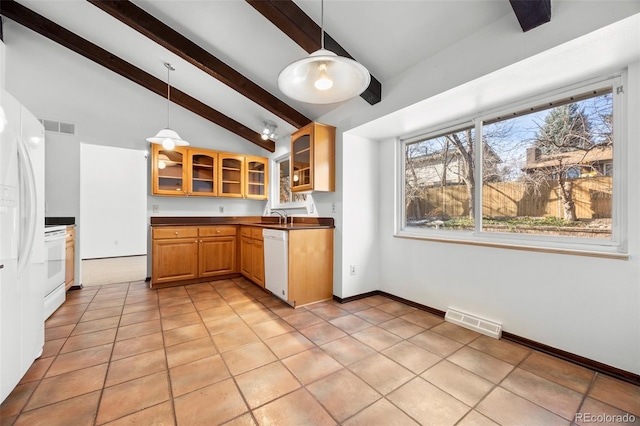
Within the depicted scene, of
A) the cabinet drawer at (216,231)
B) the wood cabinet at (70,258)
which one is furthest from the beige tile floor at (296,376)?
the cabinet drawer at (216,231)

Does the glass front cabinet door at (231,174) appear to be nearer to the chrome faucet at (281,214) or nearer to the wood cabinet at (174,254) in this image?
the chrome faucet at (281,214)

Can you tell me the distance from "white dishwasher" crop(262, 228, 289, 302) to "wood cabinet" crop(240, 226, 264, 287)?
190 mm

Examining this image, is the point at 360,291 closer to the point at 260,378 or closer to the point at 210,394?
the point at 260,378

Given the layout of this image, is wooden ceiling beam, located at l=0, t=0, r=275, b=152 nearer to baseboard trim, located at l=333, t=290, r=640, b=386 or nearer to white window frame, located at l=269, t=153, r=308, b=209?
white window frame, located at l=269, t=153, r=308, b=209

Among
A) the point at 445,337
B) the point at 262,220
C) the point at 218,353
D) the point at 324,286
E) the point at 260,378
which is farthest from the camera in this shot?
the point at 262,220

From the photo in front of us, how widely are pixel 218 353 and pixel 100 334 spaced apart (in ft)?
3.85

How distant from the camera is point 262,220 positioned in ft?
16.0

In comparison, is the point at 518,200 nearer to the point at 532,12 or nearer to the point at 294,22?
the point at 532,12

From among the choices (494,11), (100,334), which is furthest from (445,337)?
(100,334)

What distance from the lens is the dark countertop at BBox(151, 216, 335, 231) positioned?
10.6 ft

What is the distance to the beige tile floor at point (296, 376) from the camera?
1390 mm

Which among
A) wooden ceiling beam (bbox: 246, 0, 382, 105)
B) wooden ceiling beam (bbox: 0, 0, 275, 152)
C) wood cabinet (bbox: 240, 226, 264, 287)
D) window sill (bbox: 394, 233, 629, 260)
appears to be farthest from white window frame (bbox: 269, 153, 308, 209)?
window sill (bbox: 394, 233, 629, 260)

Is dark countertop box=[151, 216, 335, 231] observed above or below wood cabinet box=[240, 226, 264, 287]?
above

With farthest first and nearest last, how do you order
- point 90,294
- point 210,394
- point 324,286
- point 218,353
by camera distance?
point 90,294
point 324,286
point 218,353
point 210,394
